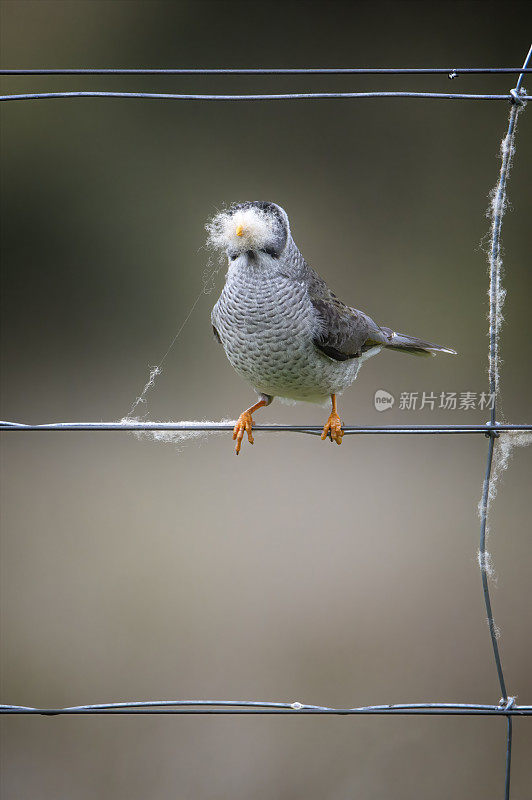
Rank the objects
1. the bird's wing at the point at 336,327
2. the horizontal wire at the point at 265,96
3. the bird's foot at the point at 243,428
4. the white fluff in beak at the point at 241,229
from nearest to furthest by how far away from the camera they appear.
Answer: the horizontal wire at the point at 265,96
the white fluff in beak at the point at 241,229
the bird's wing at the point at 336,327
the bird's foot at the point at 243,428

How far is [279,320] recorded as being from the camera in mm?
1381

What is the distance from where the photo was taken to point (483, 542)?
1146 millimetres

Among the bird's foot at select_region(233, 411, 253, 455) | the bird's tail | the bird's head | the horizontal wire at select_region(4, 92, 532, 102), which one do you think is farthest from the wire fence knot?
the bird's foot at select_region(233, 411, 253, 455)

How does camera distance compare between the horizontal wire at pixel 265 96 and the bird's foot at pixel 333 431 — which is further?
the bird's foot at pixel 333 431

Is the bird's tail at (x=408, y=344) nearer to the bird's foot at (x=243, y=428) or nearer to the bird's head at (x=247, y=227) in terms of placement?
the bird's foot at (x=243, y=428)

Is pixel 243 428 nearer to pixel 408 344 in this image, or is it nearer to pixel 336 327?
pixel 336 327

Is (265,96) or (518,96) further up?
(518,96)

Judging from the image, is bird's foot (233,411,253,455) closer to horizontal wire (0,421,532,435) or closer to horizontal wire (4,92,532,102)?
horizontal wire (0,421,532,435)

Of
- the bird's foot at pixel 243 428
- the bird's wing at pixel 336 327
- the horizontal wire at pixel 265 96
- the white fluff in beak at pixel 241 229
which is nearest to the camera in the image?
the horizontal wire at pixel 265 96

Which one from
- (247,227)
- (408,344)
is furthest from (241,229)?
(408,344)

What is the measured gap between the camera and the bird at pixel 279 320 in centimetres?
127

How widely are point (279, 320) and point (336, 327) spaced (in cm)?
13

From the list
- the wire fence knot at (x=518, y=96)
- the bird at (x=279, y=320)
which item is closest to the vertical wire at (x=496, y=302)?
the wire fence knot at (x=518, y=96)

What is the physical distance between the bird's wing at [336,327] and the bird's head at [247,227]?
8.3 inches
